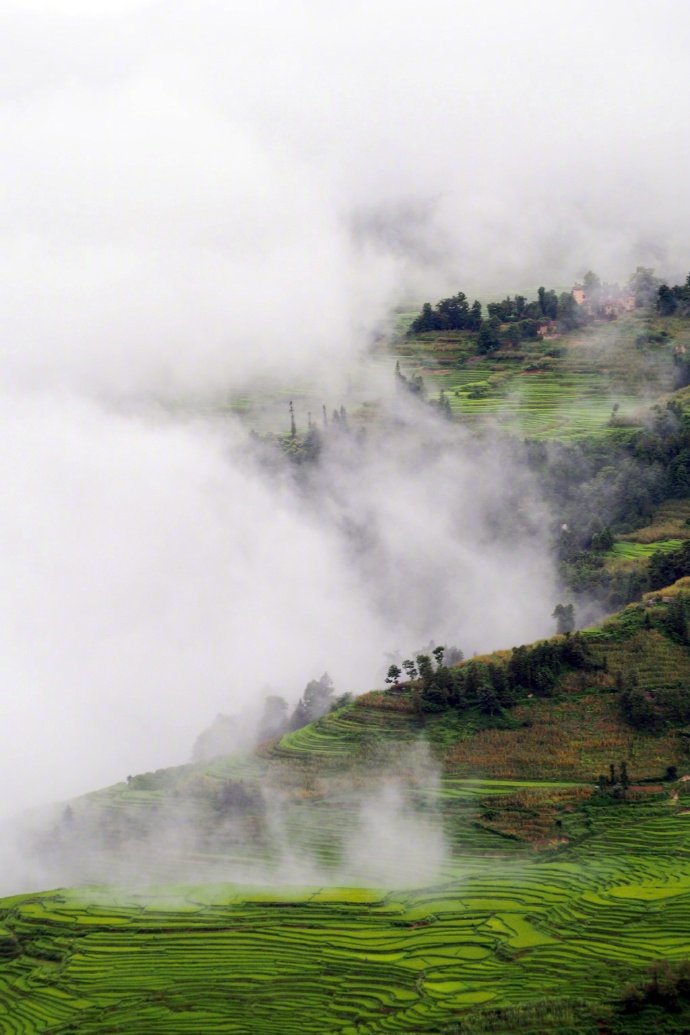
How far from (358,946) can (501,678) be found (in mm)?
21996

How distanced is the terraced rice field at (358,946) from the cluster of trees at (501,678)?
10405 mm

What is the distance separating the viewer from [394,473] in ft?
361

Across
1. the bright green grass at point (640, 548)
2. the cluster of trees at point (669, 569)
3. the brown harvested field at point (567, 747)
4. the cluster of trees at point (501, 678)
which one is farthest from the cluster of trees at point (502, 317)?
the brown harvested field at point (567, 747)

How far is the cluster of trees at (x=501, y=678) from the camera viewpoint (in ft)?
259

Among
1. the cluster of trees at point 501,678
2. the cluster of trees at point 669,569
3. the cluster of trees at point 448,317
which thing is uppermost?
the cluster of trees at point 448,317

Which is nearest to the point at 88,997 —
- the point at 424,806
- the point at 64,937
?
the point at 64,937

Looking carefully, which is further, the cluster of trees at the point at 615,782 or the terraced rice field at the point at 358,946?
the cluster of trees at the point at 615,782

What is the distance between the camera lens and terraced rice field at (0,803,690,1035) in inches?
2251

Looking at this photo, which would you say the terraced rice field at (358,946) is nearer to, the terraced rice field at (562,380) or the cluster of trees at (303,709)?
the cluster of trees at (303,709)

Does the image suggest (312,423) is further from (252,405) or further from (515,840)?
(515,840)

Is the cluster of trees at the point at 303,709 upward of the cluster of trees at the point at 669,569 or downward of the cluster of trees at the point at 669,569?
downward

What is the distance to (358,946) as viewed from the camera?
61.5 metres

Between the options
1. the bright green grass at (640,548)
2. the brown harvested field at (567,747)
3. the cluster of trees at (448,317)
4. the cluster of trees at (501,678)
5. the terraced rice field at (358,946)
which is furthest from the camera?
the cluster of trees at (448,317)

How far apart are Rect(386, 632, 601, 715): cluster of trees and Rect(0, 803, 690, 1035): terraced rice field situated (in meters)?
10.4
